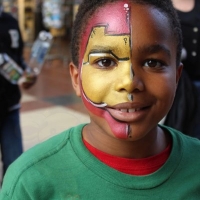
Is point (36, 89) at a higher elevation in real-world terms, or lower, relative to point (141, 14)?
lower

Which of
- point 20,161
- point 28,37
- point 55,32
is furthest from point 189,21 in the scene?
point 28,37

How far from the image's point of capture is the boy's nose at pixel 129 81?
4.17 feet

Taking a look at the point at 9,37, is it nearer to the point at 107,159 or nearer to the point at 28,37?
the point at 107,159

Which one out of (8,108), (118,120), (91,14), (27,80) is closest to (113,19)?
(91,14)

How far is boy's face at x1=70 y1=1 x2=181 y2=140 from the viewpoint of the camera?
1.30 metres

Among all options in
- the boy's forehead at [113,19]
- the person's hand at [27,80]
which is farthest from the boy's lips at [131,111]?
the person's hand at [27,80]

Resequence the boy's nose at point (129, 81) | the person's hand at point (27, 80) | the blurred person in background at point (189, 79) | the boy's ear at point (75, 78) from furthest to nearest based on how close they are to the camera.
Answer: the person's hand at point (27, 80) < the blurred person in background at point (189, 79) < the boy's ear at point (75, 78) < the boy's nose at point (129, 81)

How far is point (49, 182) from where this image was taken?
1343mm

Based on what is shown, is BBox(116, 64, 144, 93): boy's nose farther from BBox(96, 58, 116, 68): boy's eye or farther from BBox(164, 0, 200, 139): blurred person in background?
BBox(164, 0, 200, 139): blurred person in background

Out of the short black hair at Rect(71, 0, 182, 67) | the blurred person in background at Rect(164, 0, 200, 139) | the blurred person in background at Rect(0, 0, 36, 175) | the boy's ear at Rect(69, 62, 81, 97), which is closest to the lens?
the short black hair at Rect(71, 0, 182, 67)

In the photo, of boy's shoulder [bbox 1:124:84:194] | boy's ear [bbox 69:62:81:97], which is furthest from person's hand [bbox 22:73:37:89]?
boy's shoulder [bbox 1:124:84:194]

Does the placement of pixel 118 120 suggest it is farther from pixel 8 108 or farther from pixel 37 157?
pixel 8 108

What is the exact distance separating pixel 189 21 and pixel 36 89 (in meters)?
5.36

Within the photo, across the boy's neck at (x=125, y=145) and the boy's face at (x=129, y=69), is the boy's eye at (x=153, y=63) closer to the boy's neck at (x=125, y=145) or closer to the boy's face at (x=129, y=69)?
the boy's face at (x=129, y=69)
